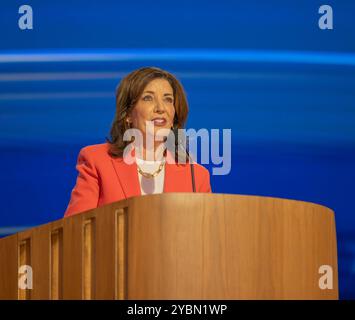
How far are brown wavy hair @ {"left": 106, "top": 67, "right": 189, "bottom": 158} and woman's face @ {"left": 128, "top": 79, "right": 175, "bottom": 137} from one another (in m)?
0.02

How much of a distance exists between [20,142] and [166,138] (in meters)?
0.84

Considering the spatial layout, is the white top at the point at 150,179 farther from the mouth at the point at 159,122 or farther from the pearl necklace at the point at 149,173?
the mouth at the point at 159,122

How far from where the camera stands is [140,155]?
165 inches

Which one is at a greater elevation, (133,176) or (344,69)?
(344,69)

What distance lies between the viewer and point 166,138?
13.9 feet

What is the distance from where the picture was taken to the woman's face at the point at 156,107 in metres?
4.19

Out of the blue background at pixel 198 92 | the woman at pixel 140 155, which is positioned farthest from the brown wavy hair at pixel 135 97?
the blue background at pixel 198 92

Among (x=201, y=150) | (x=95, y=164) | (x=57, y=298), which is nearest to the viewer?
(x=57, y=298)

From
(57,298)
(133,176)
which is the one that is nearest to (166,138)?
(133,176)

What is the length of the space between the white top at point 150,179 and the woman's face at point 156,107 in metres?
0.12

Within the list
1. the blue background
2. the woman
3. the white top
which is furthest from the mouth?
the blue background

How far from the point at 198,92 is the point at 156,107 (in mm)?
652

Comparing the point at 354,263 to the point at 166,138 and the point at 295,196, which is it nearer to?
the point at 295,196

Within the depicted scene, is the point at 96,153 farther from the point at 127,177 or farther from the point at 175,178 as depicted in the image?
the point at 175,178
